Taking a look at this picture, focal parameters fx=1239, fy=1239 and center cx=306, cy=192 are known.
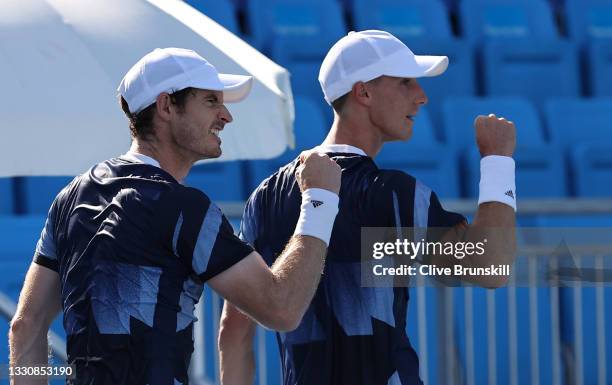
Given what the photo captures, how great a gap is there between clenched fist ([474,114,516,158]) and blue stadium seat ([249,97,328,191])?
3415mm

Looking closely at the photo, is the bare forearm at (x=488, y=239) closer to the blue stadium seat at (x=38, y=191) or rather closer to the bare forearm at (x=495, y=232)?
the bare forearm at (x=495, y=232)

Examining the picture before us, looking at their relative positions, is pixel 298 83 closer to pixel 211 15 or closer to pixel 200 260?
pixel 211 15

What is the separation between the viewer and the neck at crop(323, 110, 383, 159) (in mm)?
3285

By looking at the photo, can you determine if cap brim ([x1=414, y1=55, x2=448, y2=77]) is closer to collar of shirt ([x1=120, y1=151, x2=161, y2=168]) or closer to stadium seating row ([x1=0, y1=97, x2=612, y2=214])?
collar of shirt ([x1=120, y1=151, x2=161, y2=168])

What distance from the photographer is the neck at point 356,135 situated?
10.8 feet

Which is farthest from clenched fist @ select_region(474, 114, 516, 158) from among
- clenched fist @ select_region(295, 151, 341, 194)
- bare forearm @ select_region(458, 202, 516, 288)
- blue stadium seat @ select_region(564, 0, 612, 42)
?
blue stadium seat @ select_region(564, 0, 612, 42)

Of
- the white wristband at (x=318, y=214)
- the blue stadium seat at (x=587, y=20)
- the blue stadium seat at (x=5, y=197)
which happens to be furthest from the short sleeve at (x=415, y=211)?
the blue stadium seat at (x=587, y=20)

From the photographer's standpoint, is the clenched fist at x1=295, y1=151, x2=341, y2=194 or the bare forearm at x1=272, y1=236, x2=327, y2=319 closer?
the bare forearm at x1=272, y1=236, x2=327, y2=319

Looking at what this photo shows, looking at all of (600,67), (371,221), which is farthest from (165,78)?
(600,67)

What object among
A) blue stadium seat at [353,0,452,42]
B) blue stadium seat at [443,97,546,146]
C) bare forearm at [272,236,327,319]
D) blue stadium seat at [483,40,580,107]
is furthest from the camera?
blue stadium seat at [353,0,452,42]

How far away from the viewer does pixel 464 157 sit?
694cm

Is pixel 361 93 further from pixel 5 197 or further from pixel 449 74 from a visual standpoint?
pixel 449 74

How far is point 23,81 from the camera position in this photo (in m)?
3.28

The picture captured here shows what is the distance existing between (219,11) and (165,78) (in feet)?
15.8
